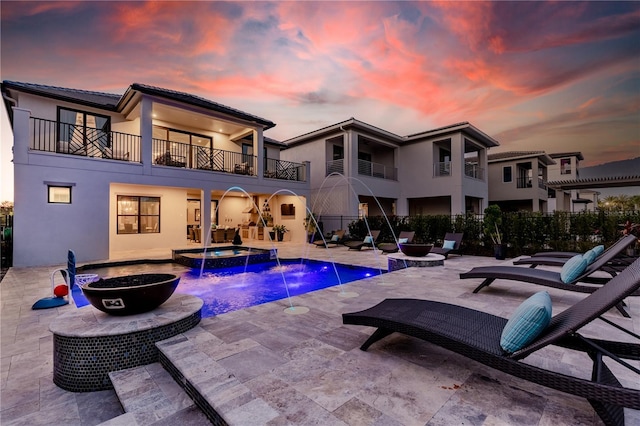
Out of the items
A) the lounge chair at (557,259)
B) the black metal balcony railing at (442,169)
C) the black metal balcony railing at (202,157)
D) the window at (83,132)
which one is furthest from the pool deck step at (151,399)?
the black metal balcony railing at (442,169)

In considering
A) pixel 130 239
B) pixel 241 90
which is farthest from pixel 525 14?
pixel 130 239

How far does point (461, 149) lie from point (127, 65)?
17.7m

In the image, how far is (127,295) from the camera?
2.95 m

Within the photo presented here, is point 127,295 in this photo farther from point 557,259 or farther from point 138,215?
point 138,215

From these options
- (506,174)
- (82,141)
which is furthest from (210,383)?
(506,174)

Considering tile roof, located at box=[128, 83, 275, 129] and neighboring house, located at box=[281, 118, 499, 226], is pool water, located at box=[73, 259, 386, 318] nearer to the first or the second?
tile roof, located at box=[128, 83, 275, 129]

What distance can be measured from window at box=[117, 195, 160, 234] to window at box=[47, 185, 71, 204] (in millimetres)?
3239

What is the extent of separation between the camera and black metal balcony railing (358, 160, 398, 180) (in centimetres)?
1772

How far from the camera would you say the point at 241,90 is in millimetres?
16750

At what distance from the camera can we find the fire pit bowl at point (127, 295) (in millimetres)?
2922

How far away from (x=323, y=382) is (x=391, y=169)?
1831 centimetres

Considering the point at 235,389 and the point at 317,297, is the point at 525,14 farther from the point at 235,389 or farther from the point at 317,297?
the point at 235,389

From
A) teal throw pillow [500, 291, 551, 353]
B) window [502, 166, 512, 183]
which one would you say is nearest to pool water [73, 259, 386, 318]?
teal throw pillow [500, 291, 551, 353]

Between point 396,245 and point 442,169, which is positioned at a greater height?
point 442,169
